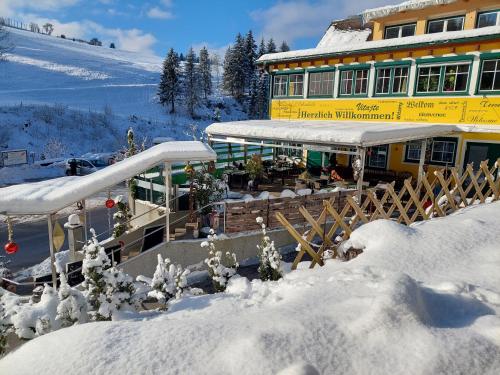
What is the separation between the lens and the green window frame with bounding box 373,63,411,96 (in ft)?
52.7

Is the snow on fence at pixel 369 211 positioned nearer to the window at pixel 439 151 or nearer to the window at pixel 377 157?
the window at pixel 439 151

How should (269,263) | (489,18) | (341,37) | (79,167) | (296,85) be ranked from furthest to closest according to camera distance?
(79,167) < (341,37) < (296,85) < (489,18) < (269,263)

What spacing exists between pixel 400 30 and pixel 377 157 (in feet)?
21.9

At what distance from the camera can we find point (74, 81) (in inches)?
3157

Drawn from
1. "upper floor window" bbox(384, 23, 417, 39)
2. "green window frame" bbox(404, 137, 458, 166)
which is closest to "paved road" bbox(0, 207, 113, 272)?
"green window frame" bbox(404, 137, 458, 166)

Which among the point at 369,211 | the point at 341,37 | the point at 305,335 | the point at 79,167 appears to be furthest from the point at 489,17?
the point at 79,167

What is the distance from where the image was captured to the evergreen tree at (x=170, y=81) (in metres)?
64.2

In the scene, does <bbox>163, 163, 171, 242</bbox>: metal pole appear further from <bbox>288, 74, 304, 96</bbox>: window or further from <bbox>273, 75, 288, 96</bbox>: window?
<bbox>273, 75, 288, 96</bbox>: window

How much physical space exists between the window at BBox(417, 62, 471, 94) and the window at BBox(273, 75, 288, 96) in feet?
23.7

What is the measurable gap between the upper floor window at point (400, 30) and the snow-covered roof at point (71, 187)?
14387 millimetres

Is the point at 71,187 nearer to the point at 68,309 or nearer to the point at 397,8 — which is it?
the point at 68,309

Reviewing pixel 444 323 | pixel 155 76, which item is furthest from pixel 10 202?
pixel 155 76

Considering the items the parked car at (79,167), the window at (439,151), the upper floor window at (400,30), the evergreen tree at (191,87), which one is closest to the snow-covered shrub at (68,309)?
the window at (439,151)

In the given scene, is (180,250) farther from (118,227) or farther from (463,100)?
(463,100)
